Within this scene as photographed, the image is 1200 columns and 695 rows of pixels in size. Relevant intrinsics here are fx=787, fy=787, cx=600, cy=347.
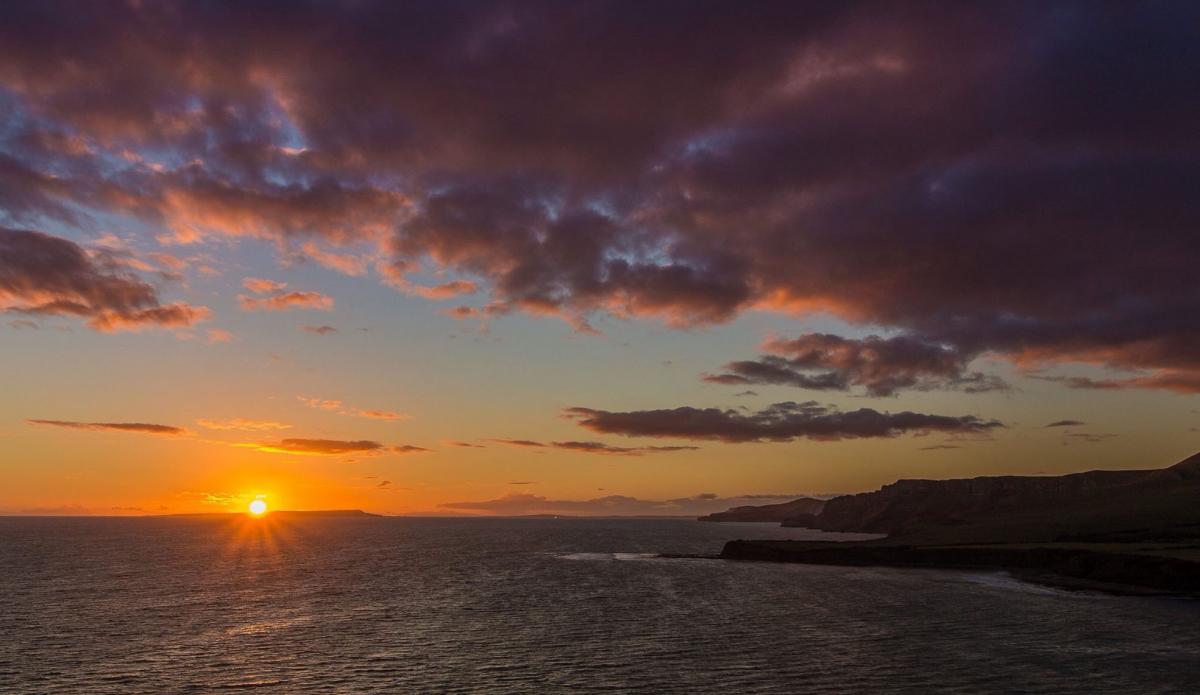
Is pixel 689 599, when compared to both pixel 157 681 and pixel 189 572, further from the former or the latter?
pixel 189 572

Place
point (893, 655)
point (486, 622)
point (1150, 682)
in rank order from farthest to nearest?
point (486, 622) → point (893, 655) → point (1150, 682)

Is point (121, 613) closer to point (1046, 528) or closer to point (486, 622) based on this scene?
point (486, 622)

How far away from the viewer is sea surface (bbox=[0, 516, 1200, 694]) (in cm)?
5300

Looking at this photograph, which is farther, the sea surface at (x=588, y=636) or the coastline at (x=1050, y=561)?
the coastline at (x=1050, y=561)

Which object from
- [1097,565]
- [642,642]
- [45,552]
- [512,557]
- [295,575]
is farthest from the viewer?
[45,552]

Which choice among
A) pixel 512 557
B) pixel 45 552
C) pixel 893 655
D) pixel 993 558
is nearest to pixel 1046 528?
pixel 993 558

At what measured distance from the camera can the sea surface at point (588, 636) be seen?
174 feet

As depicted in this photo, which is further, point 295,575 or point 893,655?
point 295,575

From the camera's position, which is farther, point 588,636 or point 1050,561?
point 1050,561

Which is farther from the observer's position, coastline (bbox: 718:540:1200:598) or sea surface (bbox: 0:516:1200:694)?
coastline (bbox: 718:540:1200:598)

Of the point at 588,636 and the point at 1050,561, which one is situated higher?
the point at 588,636

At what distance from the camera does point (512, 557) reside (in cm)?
18050

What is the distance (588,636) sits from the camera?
70.5 m

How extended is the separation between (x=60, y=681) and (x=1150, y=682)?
237 feet
